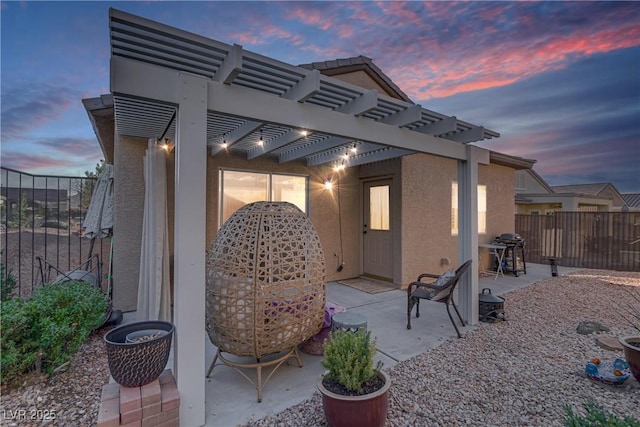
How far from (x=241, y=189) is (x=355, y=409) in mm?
4619

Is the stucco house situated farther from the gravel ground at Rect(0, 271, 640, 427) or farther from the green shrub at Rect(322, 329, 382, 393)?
the green shrub at Rect(322, 329, 382, 393)

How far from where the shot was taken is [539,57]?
5.87m

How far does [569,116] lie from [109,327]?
504 inches

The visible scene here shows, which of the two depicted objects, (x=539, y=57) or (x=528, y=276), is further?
(x=528, y=276)

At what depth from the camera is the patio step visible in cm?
186

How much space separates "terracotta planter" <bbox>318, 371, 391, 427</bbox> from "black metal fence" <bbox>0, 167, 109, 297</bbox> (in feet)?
15.5

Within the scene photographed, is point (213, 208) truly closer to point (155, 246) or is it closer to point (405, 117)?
point (155, 246)

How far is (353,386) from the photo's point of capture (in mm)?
2041

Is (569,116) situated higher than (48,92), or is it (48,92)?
(569,116)

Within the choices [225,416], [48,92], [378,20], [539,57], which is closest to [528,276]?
[539,57]

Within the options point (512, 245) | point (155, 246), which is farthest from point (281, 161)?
point (512, 245)

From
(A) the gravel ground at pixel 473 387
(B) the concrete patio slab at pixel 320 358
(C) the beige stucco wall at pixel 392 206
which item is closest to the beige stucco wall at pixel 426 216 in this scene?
(C) the beige stucco wall at pixel 392 206

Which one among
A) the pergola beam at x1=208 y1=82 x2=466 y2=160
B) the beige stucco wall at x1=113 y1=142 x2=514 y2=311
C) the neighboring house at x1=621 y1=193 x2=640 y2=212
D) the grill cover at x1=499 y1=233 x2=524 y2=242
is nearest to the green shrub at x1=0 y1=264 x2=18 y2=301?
the beige stucco wall at x1=113 y1=142 x2=514 y2=311

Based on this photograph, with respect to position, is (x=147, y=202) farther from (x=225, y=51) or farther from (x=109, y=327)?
(x=225, y=51)
